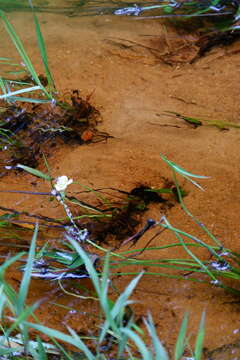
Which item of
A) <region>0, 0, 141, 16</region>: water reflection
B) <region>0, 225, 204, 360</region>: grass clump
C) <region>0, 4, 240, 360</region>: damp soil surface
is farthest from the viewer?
<region>0, 0, 141, 16</region>: water reflection

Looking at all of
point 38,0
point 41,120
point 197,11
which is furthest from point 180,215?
point 38,0

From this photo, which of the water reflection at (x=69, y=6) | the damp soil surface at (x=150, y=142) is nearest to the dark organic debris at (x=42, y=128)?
the damp soil surface at (x=150, y=142)

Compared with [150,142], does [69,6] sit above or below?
above

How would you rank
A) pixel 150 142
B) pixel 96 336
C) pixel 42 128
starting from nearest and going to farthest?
1. pixel 96 336
2. pixel 150 142
3. pixel 42 128

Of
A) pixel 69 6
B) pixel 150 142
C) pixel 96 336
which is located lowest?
pixel 96 336

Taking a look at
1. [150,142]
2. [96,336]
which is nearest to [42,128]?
[150,142]

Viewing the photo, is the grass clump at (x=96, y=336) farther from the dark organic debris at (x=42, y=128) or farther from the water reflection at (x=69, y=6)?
the water reflection at (x=69, y=6)

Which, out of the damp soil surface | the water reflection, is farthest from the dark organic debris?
the water reflection

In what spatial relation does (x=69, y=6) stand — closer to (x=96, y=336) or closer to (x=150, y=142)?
(x=150, y=142)

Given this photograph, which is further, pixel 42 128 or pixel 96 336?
pixel 42 128

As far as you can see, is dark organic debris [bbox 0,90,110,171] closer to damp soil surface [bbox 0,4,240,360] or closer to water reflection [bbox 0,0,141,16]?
damp soil surface [bbox 0,4,240,360]
